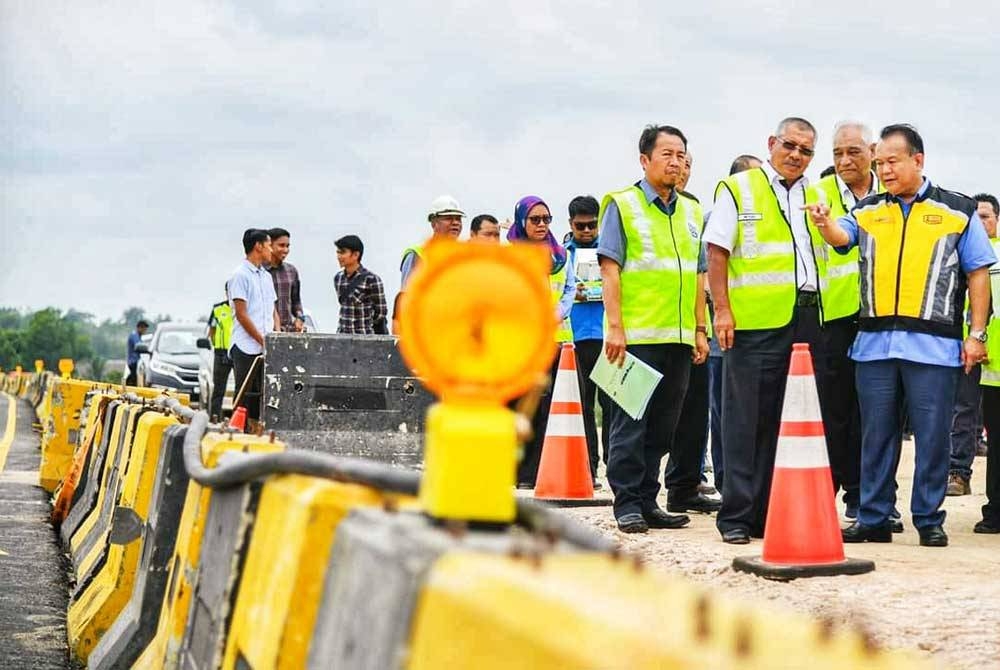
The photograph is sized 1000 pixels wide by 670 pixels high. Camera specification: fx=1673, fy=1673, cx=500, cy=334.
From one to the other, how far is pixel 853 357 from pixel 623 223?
150 cm

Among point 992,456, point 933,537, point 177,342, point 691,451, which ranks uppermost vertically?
point 177,342

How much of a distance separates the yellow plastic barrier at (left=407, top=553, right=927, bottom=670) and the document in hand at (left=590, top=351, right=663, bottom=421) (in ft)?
23.8

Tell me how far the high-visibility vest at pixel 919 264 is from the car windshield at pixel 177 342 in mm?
24482

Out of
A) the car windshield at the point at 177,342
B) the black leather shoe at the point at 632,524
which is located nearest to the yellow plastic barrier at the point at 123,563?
the black leather shoe at the point at 632,524

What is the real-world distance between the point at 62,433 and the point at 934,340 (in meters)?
7.95

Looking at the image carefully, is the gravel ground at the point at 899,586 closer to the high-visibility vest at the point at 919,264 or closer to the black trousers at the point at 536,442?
the high-visibility vest at the point at 919,264

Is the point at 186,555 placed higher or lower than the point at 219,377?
lower

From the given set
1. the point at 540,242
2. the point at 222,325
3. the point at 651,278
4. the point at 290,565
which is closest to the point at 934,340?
the point at 651,278

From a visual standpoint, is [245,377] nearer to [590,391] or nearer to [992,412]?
[590,391]

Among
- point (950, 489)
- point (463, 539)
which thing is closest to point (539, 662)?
point (463, 539)

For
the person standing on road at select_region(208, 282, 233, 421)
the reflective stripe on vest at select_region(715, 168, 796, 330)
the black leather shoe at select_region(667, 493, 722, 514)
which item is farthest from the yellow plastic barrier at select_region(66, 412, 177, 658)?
the person standing on road at select_region(208, 282, 233, 421)

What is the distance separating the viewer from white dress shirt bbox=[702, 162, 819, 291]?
913 cm

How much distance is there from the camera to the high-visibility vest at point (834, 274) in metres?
9.32

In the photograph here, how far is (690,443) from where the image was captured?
11242 millimetres
